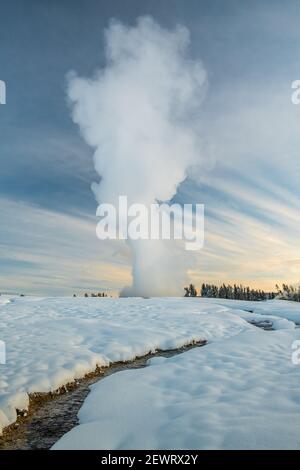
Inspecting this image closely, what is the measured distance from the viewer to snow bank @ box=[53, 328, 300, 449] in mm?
6930

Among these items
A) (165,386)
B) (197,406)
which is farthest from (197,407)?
(165,386)

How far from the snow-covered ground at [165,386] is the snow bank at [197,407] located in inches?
0.8

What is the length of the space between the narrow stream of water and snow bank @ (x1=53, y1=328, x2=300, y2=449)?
0.46 meters

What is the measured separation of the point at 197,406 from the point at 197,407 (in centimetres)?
10

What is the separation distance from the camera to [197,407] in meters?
8.70

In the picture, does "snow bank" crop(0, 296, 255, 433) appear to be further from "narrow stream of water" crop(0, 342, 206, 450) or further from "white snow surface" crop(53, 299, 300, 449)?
"white snow surface" crop(53, 299, 300, 449)

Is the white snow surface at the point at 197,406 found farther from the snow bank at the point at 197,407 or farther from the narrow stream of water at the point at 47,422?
the narrow stream of water at the point at 47,422

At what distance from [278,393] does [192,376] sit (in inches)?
123

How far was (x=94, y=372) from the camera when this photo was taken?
14.4 metres

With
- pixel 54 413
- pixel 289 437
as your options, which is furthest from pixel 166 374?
pixel 289 437

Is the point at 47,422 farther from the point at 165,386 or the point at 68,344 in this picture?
the point at 68,344

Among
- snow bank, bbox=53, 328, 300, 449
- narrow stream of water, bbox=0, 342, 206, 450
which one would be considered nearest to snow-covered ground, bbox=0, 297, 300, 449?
snow bank, bbox=53, 328, 300, 449

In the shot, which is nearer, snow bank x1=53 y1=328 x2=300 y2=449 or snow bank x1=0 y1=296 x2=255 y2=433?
snow bank x1=53 y1=328 x2=300 y2=449
